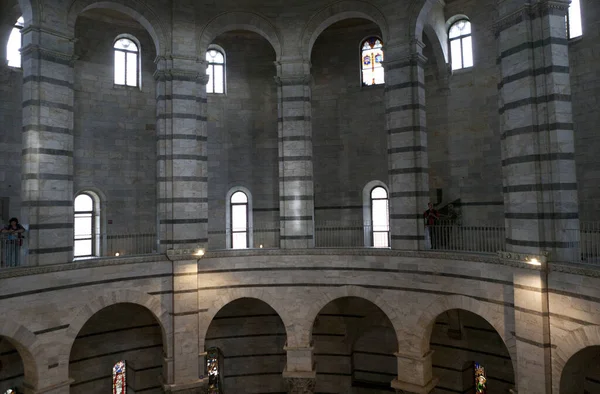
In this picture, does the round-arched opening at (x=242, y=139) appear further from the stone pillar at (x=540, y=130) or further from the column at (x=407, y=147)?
the stone pillar at (x=540, y=130)

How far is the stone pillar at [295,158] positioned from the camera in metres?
18.0

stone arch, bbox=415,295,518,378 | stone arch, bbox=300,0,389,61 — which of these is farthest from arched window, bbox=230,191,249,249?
stone arch, bbox=415,295,518,378

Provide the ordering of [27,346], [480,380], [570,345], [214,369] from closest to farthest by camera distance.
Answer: [570,345]
[27,346]
[480,380]
[214,369]

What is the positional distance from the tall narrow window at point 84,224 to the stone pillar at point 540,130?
15929 millimetres

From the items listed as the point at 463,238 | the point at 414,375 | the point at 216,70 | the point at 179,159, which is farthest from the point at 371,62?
the point at 414,375

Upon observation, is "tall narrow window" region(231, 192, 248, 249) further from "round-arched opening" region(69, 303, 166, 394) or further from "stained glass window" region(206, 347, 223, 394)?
"round-arched opening" region(69, 303, 166, 394)

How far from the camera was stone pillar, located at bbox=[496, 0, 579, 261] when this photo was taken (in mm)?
12273

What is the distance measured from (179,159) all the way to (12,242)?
19.3 ft

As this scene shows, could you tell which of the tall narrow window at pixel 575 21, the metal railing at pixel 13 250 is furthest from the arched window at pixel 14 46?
the tall narrow window at pixel 575 21

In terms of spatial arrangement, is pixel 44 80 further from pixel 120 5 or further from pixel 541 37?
pixel 541 37

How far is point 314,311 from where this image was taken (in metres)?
17.4

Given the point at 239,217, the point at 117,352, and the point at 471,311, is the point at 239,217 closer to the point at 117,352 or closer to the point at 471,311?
the point at 117,352

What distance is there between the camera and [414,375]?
15.7 m

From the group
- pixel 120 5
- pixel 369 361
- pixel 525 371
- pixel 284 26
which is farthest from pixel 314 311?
pixel 120 5
